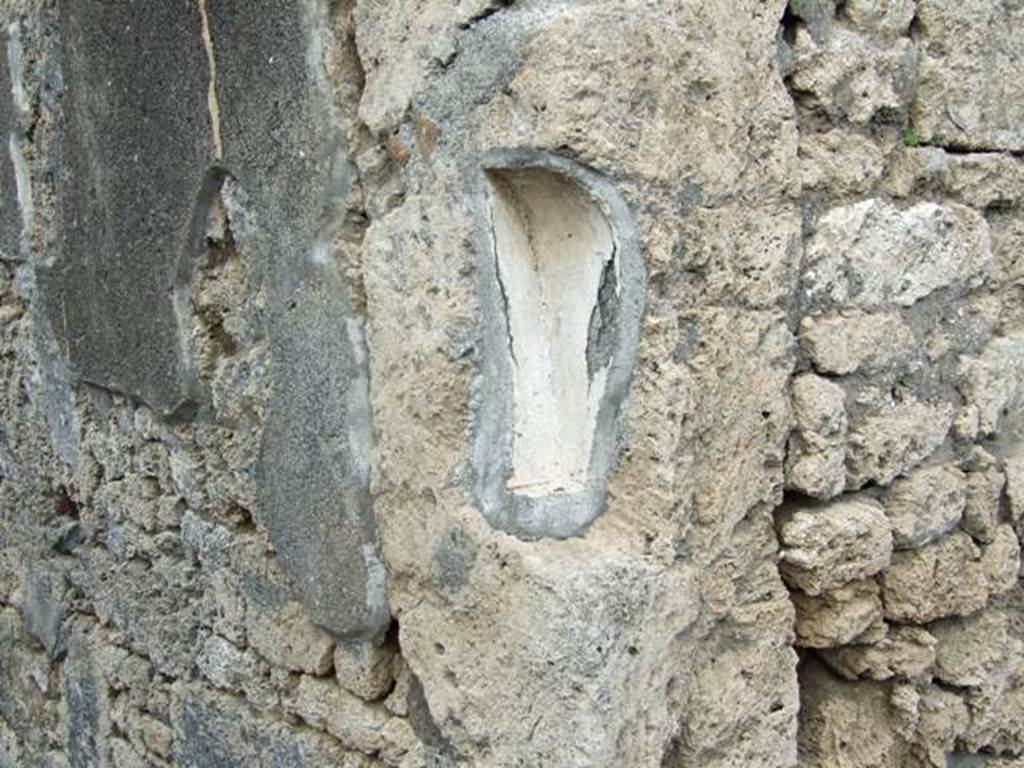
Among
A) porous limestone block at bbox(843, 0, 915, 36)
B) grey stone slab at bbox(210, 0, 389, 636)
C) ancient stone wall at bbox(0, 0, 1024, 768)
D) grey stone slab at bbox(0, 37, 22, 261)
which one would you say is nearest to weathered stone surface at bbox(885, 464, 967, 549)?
ancient stone wall at bbox(0, 0, 1024, 768)

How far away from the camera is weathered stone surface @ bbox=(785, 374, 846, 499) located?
193 centimetres

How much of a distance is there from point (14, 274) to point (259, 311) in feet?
4.16

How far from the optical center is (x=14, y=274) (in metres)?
3.26

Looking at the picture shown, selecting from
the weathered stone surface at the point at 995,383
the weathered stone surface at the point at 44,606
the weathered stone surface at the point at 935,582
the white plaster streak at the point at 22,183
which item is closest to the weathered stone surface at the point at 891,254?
the weathered stone surface at the point at 995,383

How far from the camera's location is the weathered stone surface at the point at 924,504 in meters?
2.05

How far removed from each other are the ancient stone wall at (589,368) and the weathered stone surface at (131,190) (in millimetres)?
14

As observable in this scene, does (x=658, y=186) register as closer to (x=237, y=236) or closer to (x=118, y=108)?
(x=237, y=236)

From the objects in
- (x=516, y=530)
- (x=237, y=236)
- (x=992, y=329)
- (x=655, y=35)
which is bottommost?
(x=516, y=530)

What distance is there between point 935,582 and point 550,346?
2.59 feet

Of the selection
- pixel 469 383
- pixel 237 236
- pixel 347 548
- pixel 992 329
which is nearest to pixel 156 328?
pixel 237 236

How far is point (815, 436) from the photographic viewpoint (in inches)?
76.2

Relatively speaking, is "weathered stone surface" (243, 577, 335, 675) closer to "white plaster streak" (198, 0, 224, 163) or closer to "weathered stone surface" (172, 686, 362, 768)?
"weathered stone surface" (172, 686, 362, 768)

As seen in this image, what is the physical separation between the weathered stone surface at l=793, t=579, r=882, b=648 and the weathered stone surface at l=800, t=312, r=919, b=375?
0.36 meters

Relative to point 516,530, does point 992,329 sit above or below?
above
